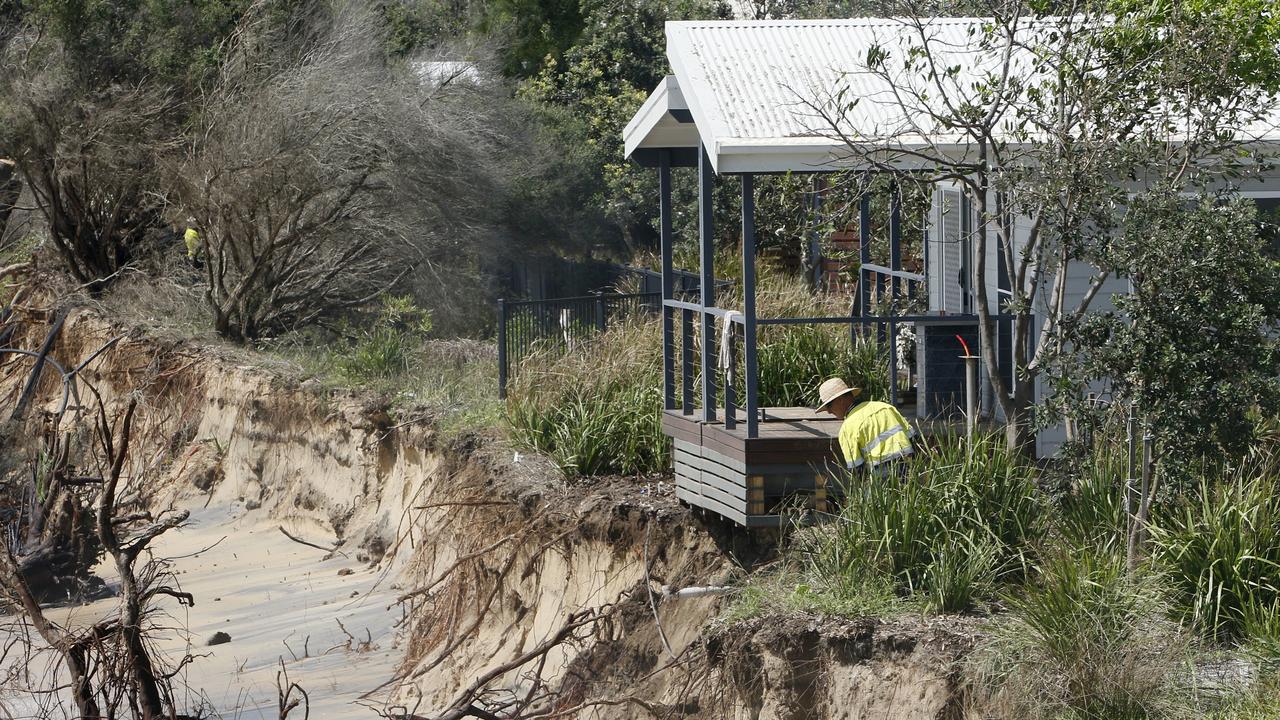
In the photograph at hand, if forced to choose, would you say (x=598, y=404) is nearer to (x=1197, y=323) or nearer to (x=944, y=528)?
(x=944, y=528)

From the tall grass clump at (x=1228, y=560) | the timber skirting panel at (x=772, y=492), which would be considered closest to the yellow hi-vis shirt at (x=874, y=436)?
the timber skirting panel at (x=772, y=492)

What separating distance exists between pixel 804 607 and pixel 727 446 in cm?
156

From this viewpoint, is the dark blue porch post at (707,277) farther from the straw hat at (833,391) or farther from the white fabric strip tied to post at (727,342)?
the straw hat at (833,391)

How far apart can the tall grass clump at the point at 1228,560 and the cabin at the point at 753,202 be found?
6.14 ft

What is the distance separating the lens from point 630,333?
13414 millimetres

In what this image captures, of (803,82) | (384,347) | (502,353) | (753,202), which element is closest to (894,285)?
(803,82)

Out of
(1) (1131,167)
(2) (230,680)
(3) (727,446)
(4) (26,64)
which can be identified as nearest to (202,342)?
(4) (26,64)

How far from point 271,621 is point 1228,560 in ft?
30.2

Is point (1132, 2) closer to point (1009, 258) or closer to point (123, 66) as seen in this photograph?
point (1009, 258)

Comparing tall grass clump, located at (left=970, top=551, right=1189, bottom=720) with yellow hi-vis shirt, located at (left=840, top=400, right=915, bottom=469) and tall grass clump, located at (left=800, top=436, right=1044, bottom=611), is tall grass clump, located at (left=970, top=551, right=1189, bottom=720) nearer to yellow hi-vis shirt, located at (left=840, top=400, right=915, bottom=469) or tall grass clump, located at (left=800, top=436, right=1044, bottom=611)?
tall grass clump, located at (left=800, top=436, right=1044, bottom=611)

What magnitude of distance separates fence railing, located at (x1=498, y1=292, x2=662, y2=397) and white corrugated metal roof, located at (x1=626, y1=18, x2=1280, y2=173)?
13.7ft

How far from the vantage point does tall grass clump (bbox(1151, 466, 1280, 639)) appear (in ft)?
23.5

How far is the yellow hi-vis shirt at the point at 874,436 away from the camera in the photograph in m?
8.51

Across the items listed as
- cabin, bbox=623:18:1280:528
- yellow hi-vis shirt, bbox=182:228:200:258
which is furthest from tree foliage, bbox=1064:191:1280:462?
yellow hi-vis shirt, bbox=182:228:200:258
